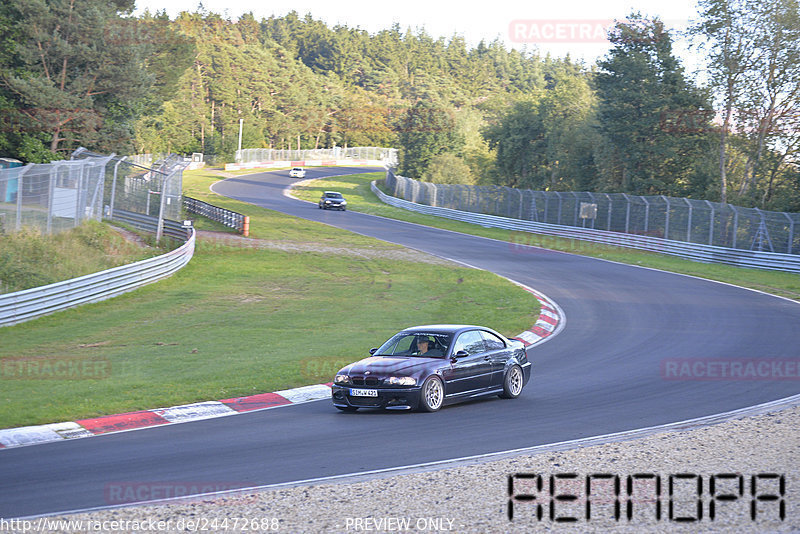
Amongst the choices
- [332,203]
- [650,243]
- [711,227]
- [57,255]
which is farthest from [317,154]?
[57,255]

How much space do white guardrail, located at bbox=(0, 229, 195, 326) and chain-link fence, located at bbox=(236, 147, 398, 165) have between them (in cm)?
9055

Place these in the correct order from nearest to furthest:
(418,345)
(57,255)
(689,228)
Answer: (418,345) < (57,255) < (689,228)

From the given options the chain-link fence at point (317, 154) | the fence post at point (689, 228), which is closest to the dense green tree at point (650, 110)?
the fence post at point (689, 228)

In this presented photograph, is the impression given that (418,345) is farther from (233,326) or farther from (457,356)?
(233,326)

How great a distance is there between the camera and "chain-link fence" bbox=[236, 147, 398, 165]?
11766 cm

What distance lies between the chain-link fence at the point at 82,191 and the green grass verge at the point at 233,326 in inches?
115

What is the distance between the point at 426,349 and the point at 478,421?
1825 millimetres

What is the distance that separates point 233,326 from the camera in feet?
66.0

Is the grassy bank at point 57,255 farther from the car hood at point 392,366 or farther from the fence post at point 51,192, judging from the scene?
the car hood at point 392,366

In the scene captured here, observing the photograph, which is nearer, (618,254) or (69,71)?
(618,254)

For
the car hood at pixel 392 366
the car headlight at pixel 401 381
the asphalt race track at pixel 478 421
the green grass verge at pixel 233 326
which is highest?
the car hood at pixel 392 366

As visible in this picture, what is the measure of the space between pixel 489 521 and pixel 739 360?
431 inches

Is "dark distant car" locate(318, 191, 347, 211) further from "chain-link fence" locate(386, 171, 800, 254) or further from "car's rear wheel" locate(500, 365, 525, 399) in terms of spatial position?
"car's rear wheel" locate(500, 365, 525, 399)

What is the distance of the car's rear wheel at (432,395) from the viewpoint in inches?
465
